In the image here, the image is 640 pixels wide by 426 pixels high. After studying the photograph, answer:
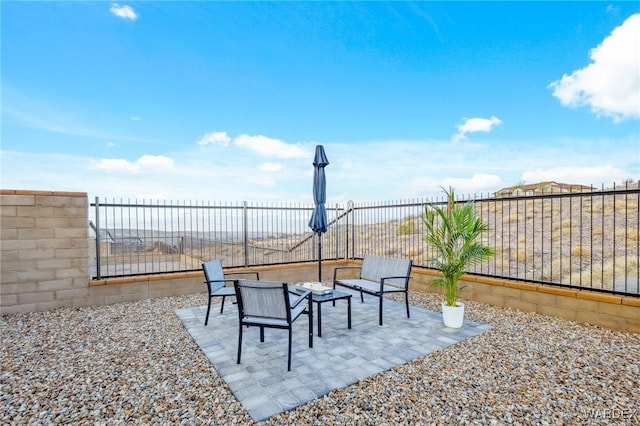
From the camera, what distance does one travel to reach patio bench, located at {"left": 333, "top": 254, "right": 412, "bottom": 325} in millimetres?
4699

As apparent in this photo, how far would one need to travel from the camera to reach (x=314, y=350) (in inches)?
134

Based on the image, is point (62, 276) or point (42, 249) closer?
point (42, 249)

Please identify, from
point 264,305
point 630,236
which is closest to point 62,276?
point 264,305

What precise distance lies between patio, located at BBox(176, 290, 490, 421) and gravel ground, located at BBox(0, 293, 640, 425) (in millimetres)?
128

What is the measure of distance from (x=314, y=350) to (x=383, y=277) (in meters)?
1.99

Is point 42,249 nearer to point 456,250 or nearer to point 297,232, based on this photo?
point 297,232

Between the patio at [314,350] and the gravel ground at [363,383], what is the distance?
0.13 metres

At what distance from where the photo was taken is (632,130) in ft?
25.6

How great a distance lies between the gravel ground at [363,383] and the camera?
2191mm

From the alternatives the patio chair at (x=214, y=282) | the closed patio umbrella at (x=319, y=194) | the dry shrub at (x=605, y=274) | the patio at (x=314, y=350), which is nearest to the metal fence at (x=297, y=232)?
the dry shrub at (x=605, y=274)

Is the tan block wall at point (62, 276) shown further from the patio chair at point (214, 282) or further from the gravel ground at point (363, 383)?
the patio chair at point (214, 282)

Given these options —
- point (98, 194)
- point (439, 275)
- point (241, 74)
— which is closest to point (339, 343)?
point (439, 275)

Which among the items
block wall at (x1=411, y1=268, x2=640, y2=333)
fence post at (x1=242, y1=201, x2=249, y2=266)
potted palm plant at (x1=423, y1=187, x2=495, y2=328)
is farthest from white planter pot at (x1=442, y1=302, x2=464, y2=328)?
fence post at (x1=242, y1=201, x2=249, y2=266)

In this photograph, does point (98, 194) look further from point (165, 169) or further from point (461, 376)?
point (461, 376)
